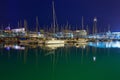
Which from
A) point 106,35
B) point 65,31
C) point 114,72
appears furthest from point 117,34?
point 114,72

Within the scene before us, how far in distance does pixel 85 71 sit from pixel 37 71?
9.38ft

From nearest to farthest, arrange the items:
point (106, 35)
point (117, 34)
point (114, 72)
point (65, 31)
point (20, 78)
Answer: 1. point (20, 78)
2. point (114, 72)
3. point (65, 31)
4. point (106, 35)
5. point (117, 34)

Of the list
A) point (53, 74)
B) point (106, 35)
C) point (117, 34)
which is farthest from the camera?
point (117, 34)

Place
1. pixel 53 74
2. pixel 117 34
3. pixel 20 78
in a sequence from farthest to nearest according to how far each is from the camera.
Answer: pixel 117 34
pixel 53 74
pixel 20 78

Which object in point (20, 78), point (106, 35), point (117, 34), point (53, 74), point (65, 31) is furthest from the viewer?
point (117, 34)

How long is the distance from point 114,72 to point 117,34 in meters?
99.1

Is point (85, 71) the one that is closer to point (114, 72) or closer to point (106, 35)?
point (114, 72)

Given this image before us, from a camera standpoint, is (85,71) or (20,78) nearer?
(20,78)

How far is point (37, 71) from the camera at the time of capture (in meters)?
14.5

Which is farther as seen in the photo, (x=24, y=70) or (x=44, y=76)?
(x=24, y=70)

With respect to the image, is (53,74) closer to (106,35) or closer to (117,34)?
(106,35)

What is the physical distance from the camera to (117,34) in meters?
111

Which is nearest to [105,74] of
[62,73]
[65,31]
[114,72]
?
[114,72]

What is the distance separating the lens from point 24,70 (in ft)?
48.9
